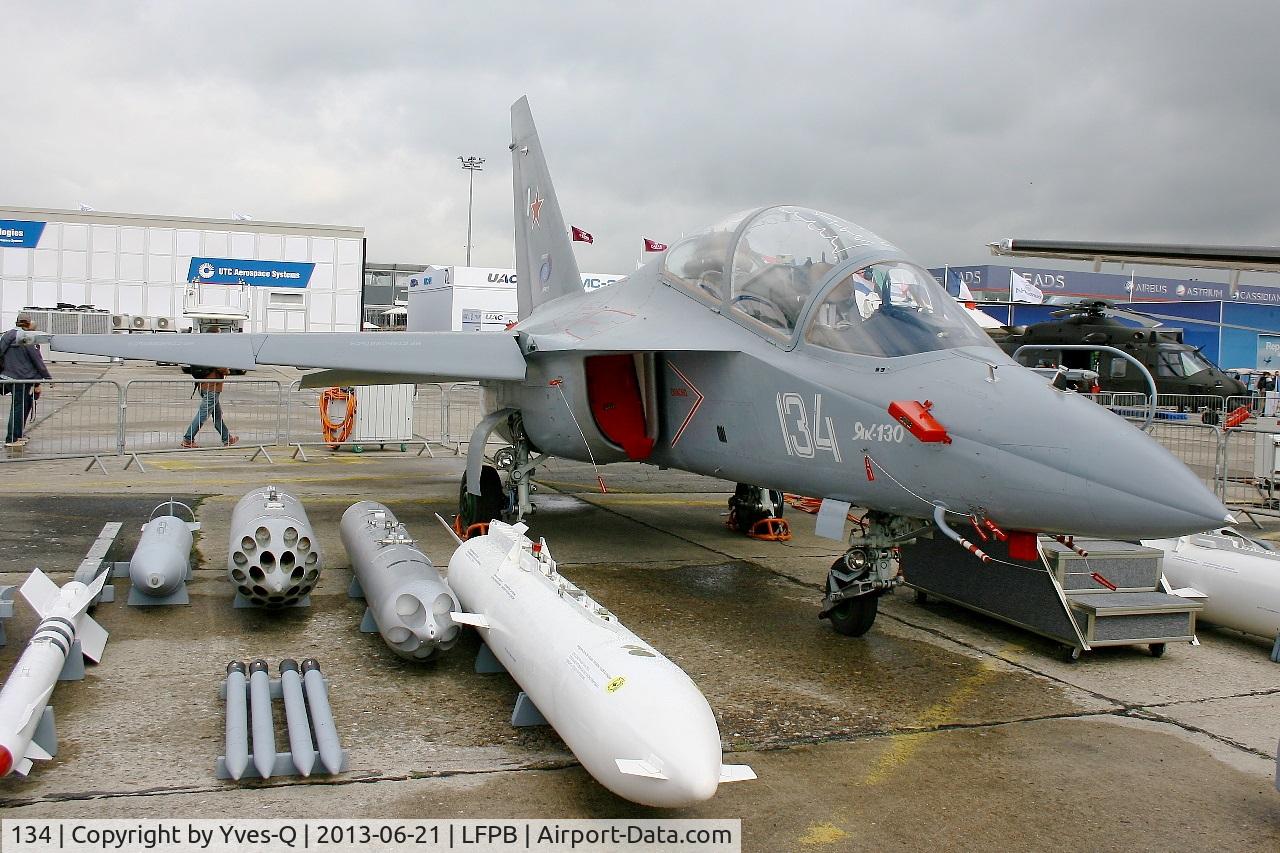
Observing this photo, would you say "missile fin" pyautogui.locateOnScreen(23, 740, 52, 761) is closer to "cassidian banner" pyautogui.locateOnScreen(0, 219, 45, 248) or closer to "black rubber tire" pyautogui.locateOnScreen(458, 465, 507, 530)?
"black rubber tire" pyautogui.locateOnScreen(458, 465, 507, 530)

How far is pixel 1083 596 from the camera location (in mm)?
6559

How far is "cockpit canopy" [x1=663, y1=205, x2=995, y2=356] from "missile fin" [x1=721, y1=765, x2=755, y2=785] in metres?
2.92

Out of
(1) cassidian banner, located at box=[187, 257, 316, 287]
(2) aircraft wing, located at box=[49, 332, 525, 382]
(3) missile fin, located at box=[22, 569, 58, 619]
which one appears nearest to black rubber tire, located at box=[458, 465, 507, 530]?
(2) aircraft wing, located at box=[49, 332, 525, 382]

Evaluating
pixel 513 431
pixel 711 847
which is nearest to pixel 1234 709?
pixel 711 847

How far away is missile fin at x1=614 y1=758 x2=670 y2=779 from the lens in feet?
11.4

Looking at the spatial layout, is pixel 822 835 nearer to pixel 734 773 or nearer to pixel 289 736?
pixel 734 773

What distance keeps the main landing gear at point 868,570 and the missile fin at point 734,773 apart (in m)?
2.64

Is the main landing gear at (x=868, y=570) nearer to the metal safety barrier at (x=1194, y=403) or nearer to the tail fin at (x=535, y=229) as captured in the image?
the tail fin at (x=535, y=229)

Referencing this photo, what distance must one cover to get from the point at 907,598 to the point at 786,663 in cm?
242

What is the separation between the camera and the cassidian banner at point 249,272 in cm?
4897

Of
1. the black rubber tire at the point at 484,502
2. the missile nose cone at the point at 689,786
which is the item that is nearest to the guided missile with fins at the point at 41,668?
the missile nose cone at the point at 689,786

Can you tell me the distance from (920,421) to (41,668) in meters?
4.53

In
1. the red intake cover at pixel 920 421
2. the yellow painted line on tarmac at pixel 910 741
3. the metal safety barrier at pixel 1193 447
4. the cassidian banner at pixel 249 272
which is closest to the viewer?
the yellow painted line on tarmac at pixel 910 741

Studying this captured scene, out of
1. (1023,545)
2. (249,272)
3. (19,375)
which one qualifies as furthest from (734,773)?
(249,272)
